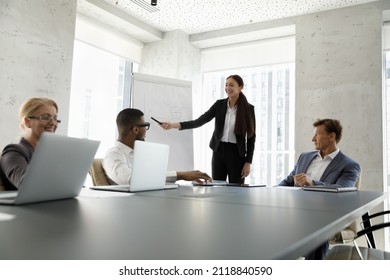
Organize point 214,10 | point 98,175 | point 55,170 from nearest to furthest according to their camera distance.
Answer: point 55,170 < point 98,175 < point 214,10

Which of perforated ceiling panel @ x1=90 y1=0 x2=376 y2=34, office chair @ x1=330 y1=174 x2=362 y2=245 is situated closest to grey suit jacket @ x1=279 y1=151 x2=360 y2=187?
office chair @ x1=330 y1=174 x2=362 y2=245

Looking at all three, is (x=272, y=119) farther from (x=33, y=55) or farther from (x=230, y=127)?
(x=33, y=55)

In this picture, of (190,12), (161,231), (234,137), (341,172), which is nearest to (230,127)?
(234,137)

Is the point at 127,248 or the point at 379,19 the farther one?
the point at 379,19

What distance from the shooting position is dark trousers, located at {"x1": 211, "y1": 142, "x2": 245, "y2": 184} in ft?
10.2

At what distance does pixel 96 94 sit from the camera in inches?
172

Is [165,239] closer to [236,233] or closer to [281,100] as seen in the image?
[236,233]

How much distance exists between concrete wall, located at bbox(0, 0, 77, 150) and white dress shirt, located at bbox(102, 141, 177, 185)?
1394mm

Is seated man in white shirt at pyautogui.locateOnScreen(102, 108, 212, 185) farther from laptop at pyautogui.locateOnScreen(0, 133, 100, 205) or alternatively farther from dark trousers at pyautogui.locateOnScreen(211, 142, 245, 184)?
dark trousers at pyautogui.locateOnScreen(211, 142, 245, 184)

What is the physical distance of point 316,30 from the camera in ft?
13.6

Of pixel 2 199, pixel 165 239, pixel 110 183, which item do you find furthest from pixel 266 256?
pixel 110 183

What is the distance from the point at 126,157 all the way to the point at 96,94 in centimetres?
250
